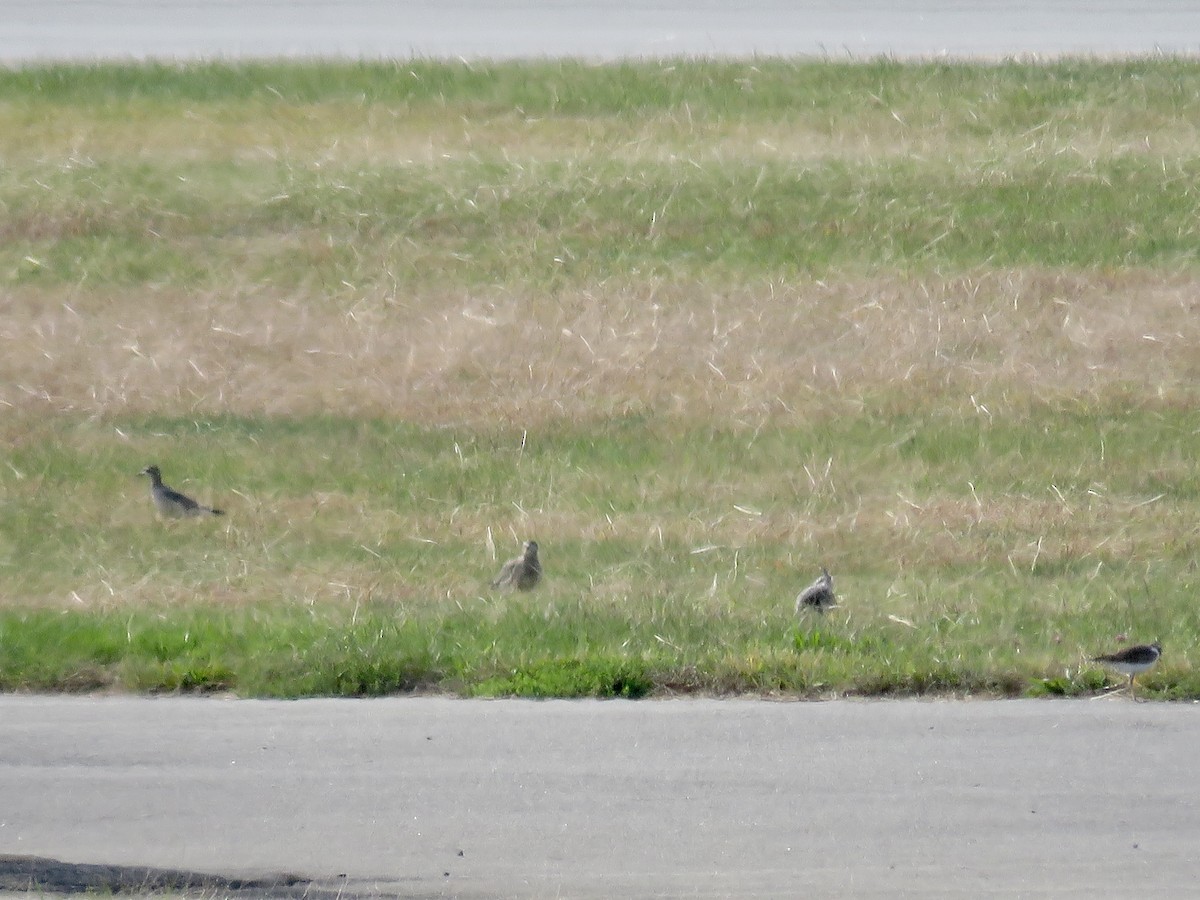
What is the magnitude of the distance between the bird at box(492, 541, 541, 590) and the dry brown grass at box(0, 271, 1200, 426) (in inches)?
148

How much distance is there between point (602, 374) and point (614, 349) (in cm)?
55

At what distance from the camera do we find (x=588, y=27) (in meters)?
23.0

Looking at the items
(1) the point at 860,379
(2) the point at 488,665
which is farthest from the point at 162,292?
(2) the point at 488,665

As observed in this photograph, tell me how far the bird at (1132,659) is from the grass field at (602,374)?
0.18m

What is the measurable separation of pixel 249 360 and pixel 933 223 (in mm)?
6761

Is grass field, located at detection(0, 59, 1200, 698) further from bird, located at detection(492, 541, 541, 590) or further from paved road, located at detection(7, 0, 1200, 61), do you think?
paved road, located at detection(7, 0, 1200, 61)

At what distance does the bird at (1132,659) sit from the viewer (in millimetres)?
8164

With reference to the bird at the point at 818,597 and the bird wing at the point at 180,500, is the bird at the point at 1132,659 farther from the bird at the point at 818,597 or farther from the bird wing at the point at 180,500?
the bird wing at the point at 180,500

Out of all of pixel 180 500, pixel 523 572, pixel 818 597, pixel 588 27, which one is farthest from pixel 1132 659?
pixel 588 27

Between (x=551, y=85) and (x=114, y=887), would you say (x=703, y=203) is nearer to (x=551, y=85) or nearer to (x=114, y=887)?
(x=551, y=85)

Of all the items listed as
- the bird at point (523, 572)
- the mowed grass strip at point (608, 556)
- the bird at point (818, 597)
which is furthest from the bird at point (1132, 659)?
Result: the bird at point (523, 572)

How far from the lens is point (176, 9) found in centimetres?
2397

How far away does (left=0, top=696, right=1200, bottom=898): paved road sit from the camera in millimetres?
6426

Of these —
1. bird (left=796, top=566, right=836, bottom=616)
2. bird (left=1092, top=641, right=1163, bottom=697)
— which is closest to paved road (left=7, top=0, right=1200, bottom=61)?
bird (left=796, top=566, right=836, bottom=616)
